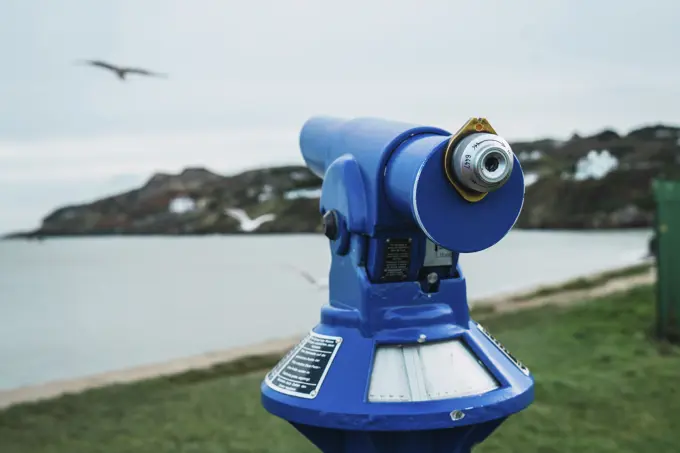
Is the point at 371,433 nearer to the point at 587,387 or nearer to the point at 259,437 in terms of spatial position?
the point at 259,437

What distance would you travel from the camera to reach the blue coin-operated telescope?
2.15 m

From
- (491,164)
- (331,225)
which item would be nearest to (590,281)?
(331,225)

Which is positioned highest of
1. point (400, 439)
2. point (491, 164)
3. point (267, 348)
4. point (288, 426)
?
point (491, 164)

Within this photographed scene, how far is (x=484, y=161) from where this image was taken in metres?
2.01

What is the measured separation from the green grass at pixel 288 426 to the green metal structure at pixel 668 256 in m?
0.20

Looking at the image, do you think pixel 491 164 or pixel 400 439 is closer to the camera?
pixel 491 164

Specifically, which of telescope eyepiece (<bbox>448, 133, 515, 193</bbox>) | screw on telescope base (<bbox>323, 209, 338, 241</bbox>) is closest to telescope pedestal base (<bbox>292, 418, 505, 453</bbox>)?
screw on telescope base (<bbox>323, 209, 338, 241</bbox>)

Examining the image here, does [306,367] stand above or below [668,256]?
above

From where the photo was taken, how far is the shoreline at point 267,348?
19.7 ft

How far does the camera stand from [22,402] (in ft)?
18.3

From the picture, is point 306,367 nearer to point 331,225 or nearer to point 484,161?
point 331,225

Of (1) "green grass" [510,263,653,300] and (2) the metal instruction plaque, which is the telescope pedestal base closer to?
(2) the metal instruction plaque

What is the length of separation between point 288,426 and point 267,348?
2.70 metres

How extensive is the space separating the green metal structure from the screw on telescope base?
182 inches
